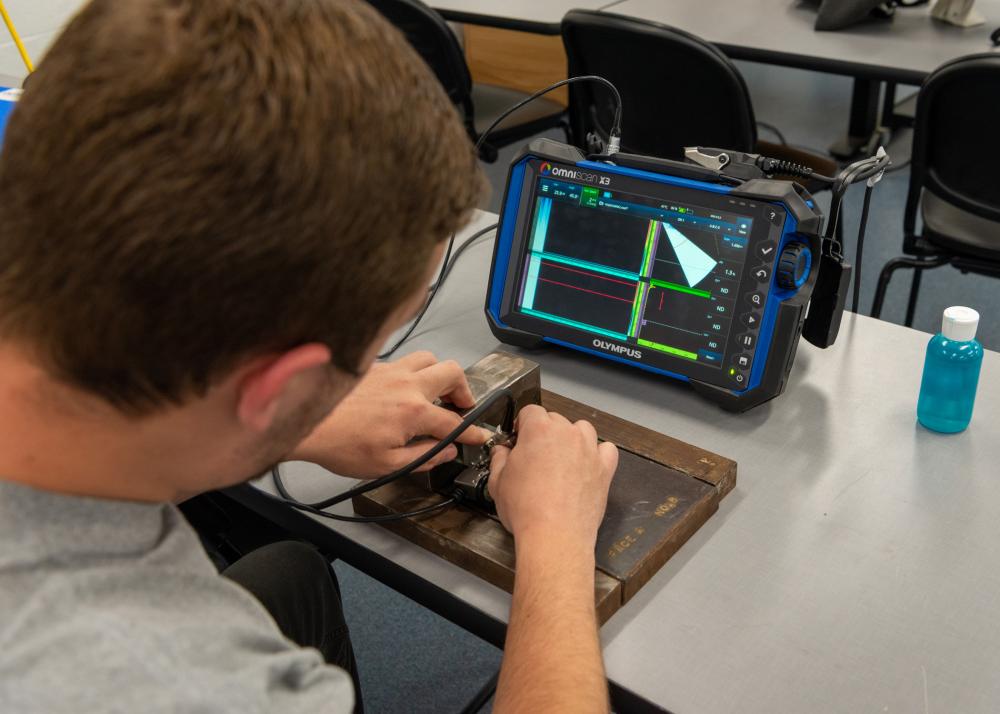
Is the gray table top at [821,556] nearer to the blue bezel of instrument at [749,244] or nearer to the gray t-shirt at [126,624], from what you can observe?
the blue bezel of instrument at [749,244]

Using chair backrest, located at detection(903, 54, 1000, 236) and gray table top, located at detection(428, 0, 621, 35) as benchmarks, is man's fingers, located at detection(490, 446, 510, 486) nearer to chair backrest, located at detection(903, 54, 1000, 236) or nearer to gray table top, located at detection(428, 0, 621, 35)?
chair backrest, located at detection(903, 54, 1000, 236)

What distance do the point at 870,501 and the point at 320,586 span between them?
61 centimetres

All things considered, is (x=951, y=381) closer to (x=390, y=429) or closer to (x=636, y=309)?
(x=636, y=309)

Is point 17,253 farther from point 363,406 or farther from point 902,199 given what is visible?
point 902,199

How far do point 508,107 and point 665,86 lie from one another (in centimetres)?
76

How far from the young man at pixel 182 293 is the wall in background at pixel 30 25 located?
95.4 inches

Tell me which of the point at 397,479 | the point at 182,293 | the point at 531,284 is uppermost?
the point at 182,293

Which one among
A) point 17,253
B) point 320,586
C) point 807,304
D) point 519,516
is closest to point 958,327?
point 807,304

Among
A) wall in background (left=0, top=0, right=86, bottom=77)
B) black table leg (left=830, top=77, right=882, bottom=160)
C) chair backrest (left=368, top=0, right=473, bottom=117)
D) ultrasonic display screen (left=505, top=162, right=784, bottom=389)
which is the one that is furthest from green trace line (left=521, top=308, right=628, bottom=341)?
black table leg (left=830, top=77, right=882, bottom=160)

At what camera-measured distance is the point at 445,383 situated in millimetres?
945

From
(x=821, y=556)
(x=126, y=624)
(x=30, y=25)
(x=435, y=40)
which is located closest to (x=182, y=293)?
(x=126, y=624)

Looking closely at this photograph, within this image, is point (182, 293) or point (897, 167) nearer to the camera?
point (182, 293)

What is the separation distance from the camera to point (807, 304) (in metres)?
1.03

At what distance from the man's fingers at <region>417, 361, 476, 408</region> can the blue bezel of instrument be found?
0.76ft
